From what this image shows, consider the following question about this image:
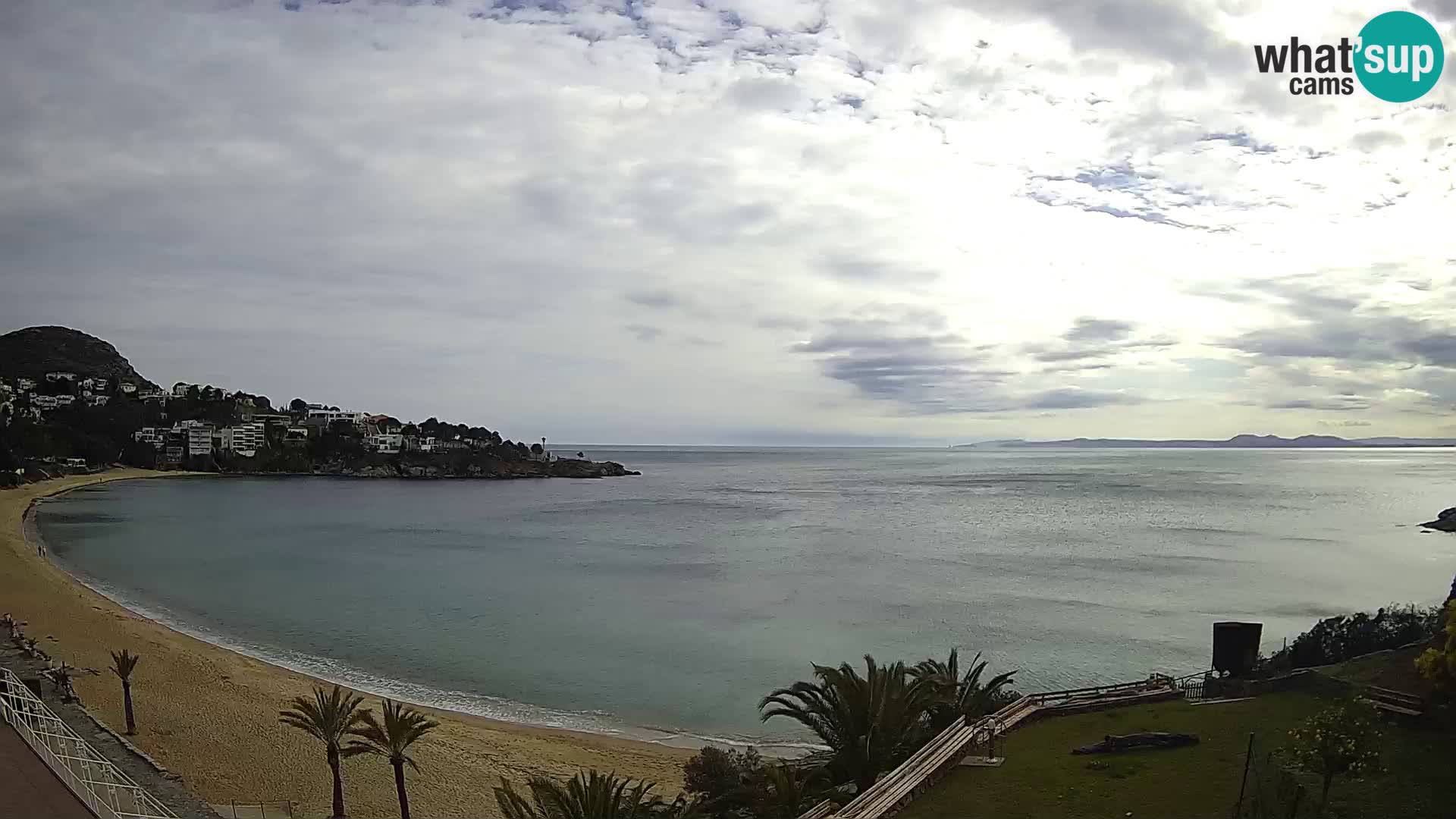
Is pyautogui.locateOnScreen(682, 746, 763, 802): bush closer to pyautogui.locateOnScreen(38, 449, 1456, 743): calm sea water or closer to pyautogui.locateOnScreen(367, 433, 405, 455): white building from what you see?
pyautogui.locateOnScreen(38, 449, 1456, 743): calm sea water

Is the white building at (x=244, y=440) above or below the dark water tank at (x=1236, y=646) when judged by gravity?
above

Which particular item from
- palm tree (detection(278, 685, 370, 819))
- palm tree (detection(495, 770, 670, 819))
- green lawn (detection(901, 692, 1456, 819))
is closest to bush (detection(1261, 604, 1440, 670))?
green lawn (detection(901, 692, 1456, 819))

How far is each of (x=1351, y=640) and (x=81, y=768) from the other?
89.3ft

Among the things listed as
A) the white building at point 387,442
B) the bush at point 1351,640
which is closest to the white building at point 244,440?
the white building at point 387,442

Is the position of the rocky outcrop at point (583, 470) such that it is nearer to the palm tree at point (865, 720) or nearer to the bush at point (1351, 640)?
the bush at point (1351, 640)

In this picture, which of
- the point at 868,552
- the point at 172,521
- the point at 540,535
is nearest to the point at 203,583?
the point at 540,535

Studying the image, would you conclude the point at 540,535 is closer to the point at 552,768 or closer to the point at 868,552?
the point at 868,552

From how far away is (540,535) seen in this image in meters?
71.1

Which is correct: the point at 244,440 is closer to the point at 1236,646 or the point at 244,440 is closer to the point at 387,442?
the point at 387,442

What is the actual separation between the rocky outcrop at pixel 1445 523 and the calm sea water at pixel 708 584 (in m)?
2.37

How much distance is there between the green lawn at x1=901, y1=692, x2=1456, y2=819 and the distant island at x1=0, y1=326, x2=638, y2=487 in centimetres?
15504

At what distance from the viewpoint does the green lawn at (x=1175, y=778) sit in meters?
10.7

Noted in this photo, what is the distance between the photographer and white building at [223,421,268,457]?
16500 cm

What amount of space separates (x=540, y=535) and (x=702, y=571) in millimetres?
23851
